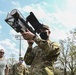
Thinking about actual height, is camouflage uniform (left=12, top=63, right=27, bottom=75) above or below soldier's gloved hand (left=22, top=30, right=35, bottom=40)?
below

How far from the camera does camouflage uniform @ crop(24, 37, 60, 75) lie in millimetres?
5359

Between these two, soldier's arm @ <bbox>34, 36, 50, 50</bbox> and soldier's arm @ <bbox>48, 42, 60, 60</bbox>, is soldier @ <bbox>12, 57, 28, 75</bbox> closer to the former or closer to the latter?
soldier's arm @ <bbox>48, 42, 60, 60</bbox>

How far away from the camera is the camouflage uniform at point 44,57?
536 cm

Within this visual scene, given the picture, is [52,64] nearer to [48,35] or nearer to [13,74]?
[48,35]

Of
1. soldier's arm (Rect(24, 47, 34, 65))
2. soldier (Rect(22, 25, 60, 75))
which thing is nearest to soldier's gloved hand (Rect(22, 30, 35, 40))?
soldier (Rect(22, 25, 60, 75))

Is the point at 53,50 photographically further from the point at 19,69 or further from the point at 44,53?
the point at 19,69

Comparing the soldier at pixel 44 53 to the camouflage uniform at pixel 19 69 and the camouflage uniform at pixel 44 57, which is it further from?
the camouflage uniform at pixel 19 69

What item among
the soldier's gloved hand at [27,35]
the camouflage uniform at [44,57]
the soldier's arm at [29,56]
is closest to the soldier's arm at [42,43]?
the camouflage uniform at [44,57]

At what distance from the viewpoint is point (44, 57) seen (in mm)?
5477

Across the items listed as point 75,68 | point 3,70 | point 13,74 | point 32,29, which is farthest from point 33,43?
point 75,68

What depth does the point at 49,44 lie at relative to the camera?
5398mm

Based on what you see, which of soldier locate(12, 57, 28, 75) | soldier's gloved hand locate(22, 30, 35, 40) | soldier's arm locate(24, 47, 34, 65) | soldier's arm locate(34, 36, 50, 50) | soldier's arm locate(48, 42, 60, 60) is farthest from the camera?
soldier locate(12, 57, 28, 75)

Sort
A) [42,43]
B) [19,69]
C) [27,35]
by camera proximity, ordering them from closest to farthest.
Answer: [27,35]
[42,43]
[19,69]

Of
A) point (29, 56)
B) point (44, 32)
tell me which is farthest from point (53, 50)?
point (29, 56)
